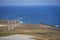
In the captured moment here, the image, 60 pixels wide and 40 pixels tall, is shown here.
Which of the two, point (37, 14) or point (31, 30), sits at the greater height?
point (37, 14)

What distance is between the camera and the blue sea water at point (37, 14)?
2.19 m

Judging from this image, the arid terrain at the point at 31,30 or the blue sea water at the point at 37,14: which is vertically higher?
the blue sea water at the point at 37,14

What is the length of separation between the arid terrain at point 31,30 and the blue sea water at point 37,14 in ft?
0.22

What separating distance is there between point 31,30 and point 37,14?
0.93 ft

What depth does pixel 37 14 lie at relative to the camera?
2.21 m

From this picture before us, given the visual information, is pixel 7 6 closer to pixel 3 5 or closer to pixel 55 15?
pixel 3 5

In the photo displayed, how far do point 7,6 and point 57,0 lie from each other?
84 cm

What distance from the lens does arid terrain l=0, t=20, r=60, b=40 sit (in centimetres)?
215

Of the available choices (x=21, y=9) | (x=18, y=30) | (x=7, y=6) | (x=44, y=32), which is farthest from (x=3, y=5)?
(x=44, y=32)

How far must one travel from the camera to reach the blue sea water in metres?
2.19

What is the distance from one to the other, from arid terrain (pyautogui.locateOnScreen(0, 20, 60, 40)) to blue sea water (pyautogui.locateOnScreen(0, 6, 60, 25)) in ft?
0.22

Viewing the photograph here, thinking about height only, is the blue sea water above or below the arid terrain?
above

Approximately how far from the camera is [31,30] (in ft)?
7.23

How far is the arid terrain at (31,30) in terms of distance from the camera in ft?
7.06
